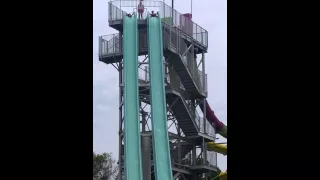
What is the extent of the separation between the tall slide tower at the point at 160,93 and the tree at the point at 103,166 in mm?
7716

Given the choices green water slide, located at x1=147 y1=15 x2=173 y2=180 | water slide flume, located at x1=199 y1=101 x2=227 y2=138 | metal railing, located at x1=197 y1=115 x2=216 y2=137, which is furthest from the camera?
water slide flume, located at x1=199 y1=101 x2=227 y2=138

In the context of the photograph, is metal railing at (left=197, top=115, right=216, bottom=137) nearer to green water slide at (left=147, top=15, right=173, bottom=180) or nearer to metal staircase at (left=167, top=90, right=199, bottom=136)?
metal staircase at (left=167, top=90, right=199, bottom=136)

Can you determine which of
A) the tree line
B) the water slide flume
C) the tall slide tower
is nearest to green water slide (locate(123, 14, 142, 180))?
the tall slide tower

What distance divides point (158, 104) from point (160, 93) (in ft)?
1.17

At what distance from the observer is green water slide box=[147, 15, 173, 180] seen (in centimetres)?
1797

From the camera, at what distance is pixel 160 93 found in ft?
61.7

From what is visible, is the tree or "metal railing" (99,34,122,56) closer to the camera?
"metal railing" (99,34,122,56)

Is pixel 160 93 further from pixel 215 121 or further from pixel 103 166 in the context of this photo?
pixel 103 166

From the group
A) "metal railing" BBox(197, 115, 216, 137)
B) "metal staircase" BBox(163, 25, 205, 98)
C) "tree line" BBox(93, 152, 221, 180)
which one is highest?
"metal staircase" BBox(163, 25, 205, 98)
